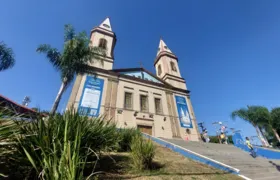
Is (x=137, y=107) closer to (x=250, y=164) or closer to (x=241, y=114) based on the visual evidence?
(x=250, y=164)

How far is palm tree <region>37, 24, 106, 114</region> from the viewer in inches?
402

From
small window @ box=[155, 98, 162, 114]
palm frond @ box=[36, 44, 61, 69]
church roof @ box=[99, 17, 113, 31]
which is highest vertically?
church roof @ box=[99, 17, 113, 31]

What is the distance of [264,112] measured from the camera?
91.8 ft

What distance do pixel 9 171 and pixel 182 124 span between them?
16336mm

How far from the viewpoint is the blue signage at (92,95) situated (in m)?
13.3

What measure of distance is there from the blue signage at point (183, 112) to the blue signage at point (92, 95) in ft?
33.3

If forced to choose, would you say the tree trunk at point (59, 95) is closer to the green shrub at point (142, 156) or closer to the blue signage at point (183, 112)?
the green shrub at point (142, 156)

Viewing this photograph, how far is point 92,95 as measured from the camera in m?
14.1

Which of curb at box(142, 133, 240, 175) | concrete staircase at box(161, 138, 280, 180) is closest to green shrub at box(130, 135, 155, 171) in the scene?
curb at box(142, 133, 240, 175)

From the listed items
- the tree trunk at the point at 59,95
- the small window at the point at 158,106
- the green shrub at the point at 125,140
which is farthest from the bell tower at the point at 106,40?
the green shrub at the point at 125,140

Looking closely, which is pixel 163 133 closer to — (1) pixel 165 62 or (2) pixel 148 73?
(2) pixel 148 73

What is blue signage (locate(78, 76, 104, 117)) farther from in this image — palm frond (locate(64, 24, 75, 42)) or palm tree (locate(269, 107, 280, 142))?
palm tree (locate(269, 107, 280, 142))

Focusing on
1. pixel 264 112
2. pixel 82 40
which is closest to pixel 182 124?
pixel 82 40

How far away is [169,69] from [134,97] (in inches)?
344
